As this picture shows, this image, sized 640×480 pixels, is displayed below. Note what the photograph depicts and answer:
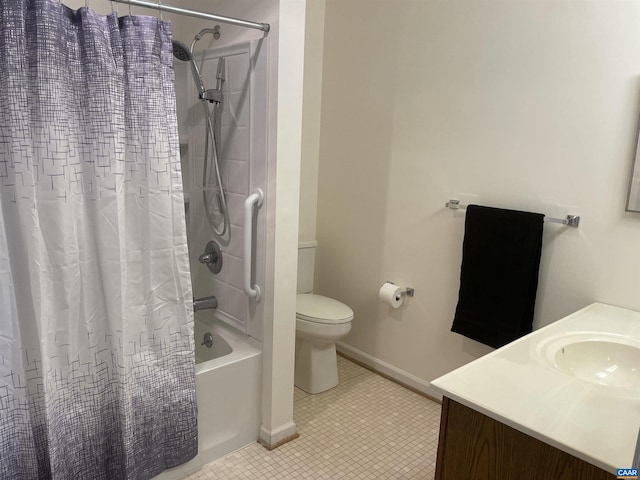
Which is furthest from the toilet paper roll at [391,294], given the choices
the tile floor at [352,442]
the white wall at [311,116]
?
the white wall at [311,116]

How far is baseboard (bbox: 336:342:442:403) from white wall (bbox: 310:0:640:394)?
5 centimetres

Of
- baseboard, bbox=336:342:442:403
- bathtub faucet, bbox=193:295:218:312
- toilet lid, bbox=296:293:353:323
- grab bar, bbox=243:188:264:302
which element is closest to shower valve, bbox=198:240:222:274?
bathtub faucet, bbox=193:295:218:312

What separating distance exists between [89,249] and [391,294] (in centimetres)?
168

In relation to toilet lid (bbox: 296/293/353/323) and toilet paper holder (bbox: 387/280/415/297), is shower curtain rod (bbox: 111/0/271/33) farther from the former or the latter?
toilet paper holder (bbox: 387/280/415/297)

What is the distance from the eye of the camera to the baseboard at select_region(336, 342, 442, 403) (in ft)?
9.11

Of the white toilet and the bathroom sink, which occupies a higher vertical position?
the bathroom sink

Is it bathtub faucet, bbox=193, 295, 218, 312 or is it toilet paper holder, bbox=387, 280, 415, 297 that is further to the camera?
toilet paper holder, bbox=387, 280, 415, 297

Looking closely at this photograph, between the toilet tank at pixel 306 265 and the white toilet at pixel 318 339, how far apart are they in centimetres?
20

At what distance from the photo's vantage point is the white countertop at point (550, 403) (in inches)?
40.8

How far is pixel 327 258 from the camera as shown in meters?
3.36

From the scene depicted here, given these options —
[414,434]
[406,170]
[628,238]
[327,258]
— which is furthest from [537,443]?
[327,258]

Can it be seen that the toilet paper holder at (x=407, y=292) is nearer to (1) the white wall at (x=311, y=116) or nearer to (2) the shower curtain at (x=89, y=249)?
(1) the white wall at (x=311, y=116)

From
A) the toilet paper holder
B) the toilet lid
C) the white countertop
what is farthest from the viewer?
the toilet paper holder

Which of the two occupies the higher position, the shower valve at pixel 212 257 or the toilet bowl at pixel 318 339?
the shower valve at pixel 212 257
